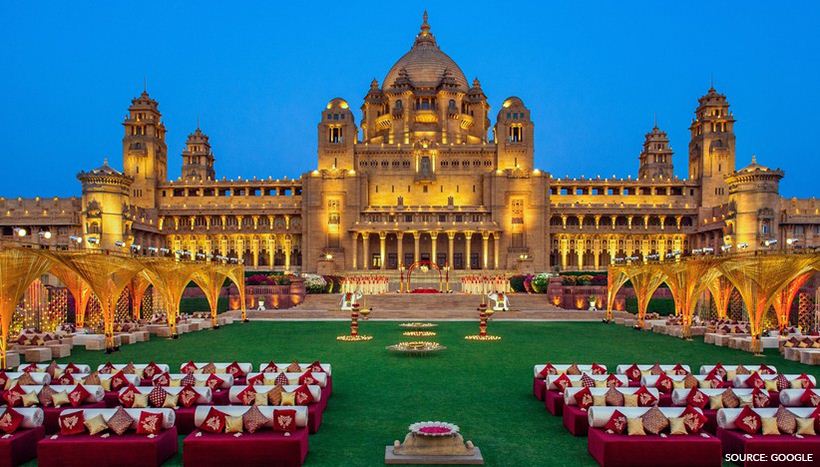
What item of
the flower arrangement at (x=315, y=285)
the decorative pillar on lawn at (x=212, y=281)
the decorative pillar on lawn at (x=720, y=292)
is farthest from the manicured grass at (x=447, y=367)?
the flower arrangement at (x=315, y=285)

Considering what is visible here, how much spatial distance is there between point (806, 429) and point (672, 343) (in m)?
19.2

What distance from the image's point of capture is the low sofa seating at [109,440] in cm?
1157

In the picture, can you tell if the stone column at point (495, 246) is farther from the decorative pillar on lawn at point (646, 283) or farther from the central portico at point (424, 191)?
the decorative pillar on lawn at point (646, 283)

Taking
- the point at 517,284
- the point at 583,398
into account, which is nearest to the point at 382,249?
the point at 517,284

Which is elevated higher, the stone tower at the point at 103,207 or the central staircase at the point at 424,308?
the stone tower at the point at 103,207

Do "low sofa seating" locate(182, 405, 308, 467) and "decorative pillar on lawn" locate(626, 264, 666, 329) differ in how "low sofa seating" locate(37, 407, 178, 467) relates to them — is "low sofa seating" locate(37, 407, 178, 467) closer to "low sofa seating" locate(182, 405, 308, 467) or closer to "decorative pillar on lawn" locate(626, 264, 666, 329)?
"low sofa seating" locate(182, 405, 308, 467)

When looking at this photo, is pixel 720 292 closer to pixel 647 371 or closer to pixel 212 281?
pixel 647 371

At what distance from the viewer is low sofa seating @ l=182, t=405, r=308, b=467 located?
1154cm

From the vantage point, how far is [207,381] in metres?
15.7

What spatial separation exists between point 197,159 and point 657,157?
249 feet

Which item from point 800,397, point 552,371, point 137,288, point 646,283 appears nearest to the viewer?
point 800,397

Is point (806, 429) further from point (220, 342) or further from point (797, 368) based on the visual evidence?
point (220, 342)

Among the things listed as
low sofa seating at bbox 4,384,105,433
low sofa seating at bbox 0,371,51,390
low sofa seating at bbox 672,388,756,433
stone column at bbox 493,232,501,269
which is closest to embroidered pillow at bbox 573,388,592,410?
low sofa seating at bbox 672,388,756,433

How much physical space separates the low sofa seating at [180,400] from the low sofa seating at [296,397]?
2.06 feet
